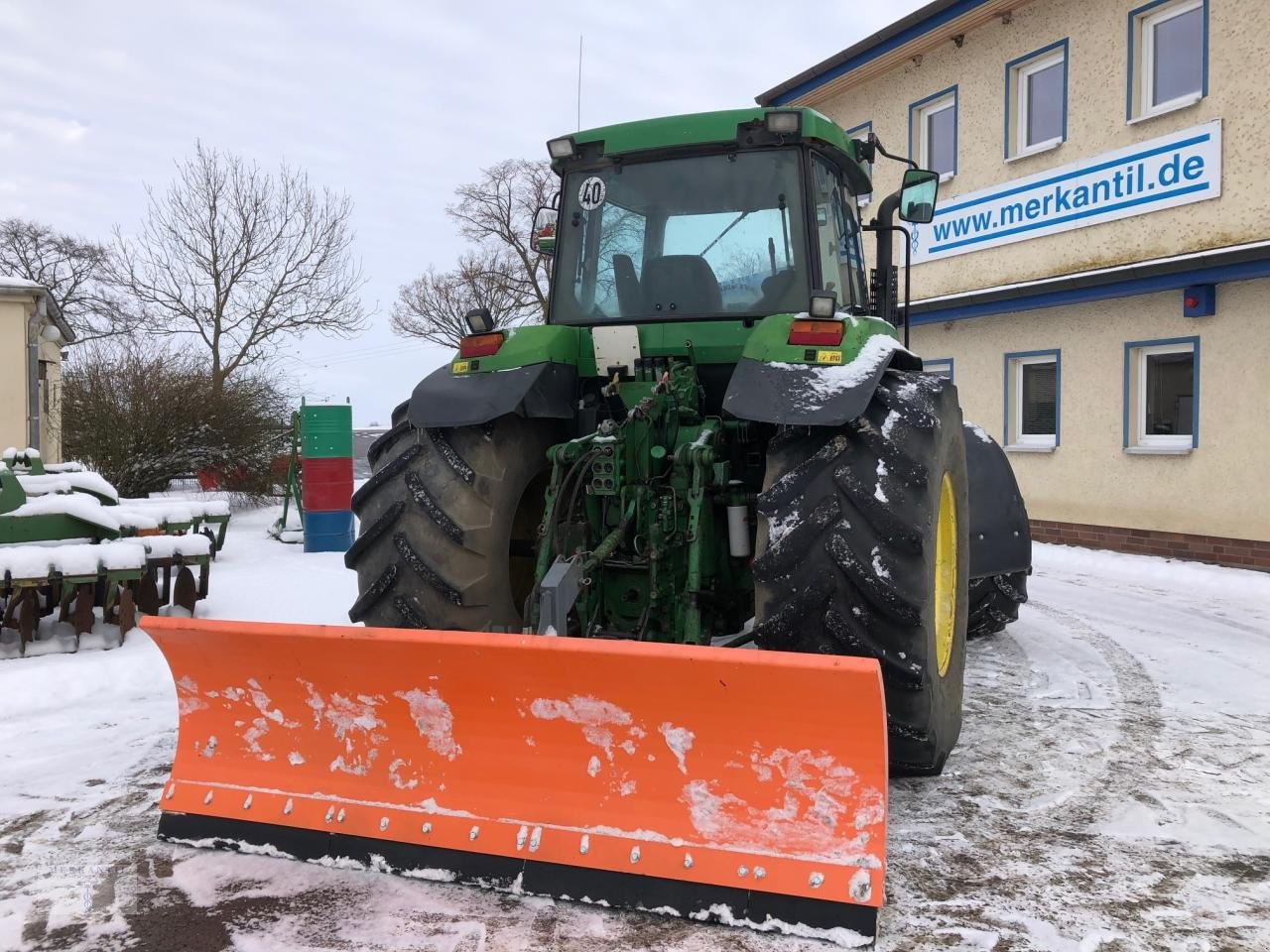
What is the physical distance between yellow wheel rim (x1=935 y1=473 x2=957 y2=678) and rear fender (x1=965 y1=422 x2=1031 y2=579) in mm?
1315

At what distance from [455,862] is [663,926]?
0.58 metres

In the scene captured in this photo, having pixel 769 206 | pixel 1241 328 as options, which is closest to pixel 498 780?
pixel 769 206

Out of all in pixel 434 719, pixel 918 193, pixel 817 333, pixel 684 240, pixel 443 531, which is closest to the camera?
pixel 434 719

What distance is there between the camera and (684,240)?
3945 mm

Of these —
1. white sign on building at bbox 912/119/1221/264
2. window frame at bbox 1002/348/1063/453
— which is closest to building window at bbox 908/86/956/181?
white sign on building at bbox 912/119/1221/264

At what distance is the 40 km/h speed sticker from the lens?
13.4ft

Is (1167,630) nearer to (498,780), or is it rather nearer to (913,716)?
(913,716)

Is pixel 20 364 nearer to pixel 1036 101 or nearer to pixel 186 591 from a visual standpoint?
pixel 186 591

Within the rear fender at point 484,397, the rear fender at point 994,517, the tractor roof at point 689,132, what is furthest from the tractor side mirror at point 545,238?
the rear fender at point 994,517

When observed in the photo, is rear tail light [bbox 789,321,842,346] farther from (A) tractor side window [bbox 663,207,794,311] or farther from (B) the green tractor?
(A) tractor side window [bbox 663,207,794,311]

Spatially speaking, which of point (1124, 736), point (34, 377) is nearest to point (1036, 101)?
point (1124, 736)

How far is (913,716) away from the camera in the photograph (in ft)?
9.35

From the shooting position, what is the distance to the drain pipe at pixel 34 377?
1362cm

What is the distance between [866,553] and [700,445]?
68 cm
